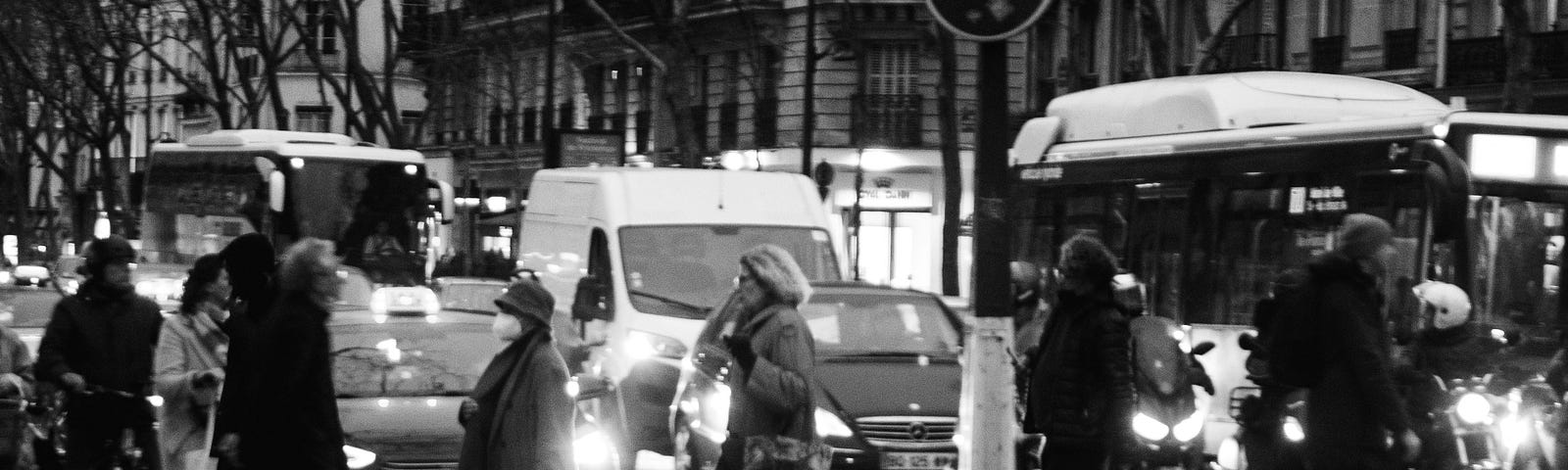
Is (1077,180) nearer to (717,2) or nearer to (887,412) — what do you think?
(887,412)

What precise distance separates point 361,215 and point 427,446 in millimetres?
20558

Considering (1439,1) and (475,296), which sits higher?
(1439,1)

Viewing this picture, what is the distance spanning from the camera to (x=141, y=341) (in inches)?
466

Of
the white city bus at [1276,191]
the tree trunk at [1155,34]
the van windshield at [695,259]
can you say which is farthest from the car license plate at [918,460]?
the tree trunk at [1155,34]

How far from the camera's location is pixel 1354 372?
27.7ft

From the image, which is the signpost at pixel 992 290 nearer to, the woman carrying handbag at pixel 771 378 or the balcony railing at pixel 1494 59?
the woman carrying handbag at pixel 771 378

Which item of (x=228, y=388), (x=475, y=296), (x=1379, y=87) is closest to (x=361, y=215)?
(x=475, y=296)

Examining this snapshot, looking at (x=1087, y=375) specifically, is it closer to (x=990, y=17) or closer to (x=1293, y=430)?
(x=1293, y=430)

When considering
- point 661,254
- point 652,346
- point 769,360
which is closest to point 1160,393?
point 769,360

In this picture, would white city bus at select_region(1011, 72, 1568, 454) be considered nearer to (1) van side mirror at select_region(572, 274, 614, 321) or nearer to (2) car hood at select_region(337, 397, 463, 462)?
(1) van side mirror at select_region(572, 274, 614, 321)

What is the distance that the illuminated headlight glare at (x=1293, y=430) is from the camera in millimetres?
9305

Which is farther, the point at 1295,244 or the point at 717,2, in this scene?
the point at 717,2

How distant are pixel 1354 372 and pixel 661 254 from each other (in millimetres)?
10528

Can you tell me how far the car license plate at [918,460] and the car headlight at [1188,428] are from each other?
1.34 meters
